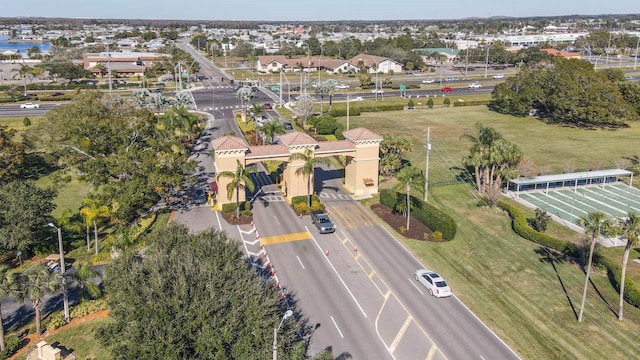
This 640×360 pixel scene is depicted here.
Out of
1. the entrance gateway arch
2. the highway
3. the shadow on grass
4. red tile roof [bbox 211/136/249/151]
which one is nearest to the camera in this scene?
the highway

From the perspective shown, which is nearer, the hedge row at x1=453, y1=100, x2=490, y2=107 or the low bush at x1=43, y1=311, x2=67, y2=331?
the low bush at x1=43, y1=311, x2=67, y2=331

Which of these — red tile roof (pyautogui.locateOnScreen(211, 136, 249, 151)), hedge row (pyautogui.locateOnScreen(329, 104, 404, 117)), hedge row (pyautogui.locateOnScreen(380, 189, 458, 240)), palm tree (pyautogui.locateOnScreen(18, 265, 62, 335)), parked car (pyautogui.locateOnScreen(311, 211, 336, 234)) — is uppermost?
red tile roof (pyautogui.locateOnScreen(211, 136, 249, 151))

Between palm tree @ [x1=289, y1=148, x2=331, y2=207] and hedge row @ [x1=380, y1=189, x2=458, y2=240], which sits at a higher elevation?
palm tree @ [x1=289, y1=148, x2=331, y2=207]

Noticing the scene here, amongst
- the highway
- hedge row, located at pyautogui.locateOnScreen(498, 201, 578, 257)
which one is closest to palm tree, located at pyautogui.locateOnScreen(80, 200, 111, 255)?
the highway

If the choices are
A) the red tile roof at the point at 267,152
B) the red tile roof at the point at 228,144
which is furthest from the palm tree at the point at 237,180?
the red tile roof at the point at 267,152

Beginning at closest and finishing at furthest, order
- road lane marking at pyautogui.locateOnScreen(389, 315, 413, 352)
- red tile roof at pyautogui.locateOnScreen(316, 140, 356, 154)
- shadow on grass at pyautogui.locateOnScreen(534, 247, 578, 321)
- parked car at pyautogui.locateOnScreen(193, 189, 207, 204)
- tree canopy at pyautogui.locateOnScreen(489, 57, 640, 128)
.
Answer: road lane marking at pyautogui.locateOnScreen(389, 315, 413, 352) < shadow on grass at pyautogui.locateOnScreen(534, 247, 578, 321) < parked car at pyautogui.locateOnScreen(193, 189, 207, 204) < red tile roof at pyautogui.locateOnScreen(316, 140, 356, 154) < tree canopy at pyautogui.locateOnScreen(489, 57, 640, 128)

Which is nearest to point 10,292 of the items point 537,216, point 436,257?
point 436,257

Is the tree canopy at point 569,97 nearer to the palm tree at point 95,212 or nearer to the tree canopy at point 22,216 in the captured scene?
the palm tree at point 95,212

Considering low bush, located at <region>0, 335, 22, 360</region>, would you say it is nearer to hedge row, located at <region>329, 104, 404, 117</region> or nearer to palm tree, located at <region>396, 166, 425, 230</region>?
palm tree, located at <region>396, 166, 425, 230</region>
